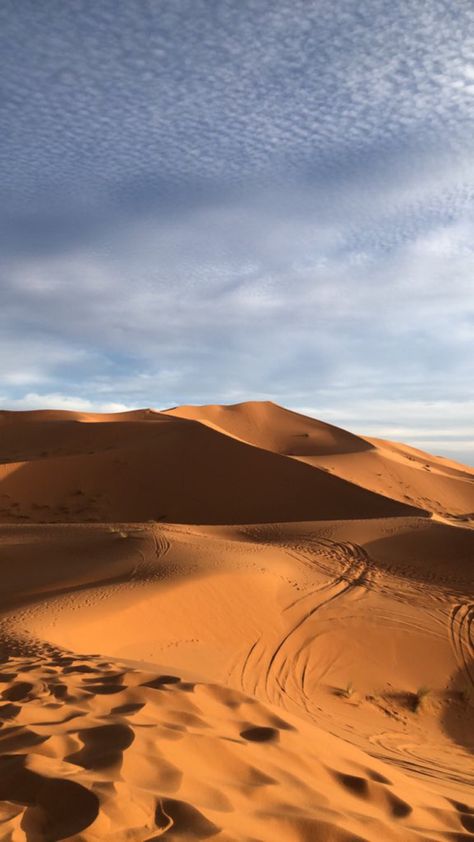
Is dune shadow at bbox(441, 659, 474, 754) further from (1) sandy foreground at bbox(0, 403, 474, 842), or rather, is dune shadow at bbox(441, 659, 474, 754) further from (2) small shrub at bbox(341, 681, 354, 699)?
(2) small shrub at bbox(341, 681, 354, 699)

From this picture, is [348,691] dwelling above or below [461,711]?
above

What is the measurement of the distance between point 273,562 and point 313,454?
71.8 feet

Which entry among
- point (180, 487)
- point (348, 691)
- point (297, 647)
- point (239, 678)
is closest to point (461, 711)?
point (348, 691)

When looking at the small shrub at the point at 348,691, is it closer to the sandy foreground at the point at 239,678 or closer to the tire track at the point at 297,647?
the sandy foreground at the point at 239,678

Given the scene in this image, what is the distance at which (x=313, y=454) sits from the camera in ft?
110

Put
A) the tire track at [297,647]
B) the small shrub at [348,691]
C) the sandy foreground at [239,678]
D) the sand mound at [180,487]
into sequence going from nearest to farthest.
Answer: the sandy foreground at [239,678] → the tire track at [297,647] → the small shrub at [348,691] → the sand mound at [180,487]

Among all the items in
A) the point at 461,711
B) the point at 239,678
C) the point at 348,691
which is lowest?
the point at 461,711

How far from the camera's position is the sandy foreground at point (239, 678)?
2.91 meters

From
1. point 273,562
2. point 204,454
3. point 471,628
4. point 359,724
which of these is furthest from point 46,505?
point 359,724

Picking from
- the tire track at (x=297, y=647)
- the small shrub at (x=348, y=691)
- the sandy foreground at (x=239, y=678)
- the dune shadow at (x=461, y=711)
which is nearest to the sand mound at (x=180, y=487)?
the sandy foreground at (x=239, y=678)

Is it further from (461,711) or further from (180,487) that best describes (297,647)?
(180,487)

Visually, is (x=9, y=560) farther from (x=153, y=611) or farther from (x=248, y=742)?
(x=248, y=742)

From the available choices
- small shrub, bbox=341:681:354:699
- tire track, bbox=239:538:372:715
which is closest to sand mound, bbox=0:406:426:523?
tire track, bbox=239:538:372:715

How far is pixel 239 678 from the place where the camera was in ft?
23.3
